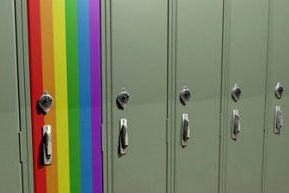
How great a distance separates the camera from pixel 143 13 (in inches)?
83.4

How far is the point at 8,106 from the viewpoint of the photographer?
5.65ft

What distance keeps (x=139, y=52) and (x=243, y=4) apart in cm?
87

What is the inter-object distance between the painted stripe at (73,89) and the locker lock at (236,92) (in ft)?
3.66

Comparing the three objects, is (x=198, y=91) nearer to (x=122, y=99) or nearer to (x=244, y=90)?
(x=244, y=90)

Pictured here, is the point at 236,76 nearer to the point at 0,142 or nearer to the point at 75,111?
the point at 75,111

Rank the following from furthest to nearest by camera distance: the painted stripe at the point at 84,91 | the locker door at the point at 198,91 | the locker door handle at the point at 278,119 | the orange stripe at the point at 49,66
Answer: the locker door handle at the point at 278,119
the locker door at the point at 198,91
the painted stripe at the point at 84,91
the orange stripe at the point at 49,66

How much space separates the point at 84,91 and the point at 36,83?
0.82 ft

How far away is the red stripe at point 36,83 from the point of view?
5.78ft

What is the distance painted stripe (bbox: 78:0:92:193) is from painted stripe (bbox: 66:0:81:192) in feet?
0.07

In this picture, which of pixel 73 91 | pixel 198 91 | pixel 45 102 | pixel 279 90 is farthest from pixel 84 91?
pixel 279 90

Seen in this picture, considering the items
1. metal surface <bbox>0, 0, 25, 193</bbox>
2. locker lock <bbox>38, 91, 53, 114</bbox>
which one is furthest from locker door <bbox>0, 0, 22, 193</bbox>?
locker lock <bbox>38, 91, 53, 114</bbox>

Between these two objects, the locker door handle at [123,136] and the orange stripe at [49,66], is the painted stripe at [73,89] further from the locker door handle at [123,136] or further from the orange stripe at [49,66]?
the locker door handle at [123,136]

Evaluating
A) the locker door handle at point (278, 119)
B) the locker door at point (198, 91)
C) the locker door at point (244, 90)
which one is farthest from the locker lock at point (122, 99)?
the locker door handle at point (278, 119)

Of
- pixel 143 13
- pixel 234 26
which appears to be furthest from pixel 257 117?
pixel 143 13
